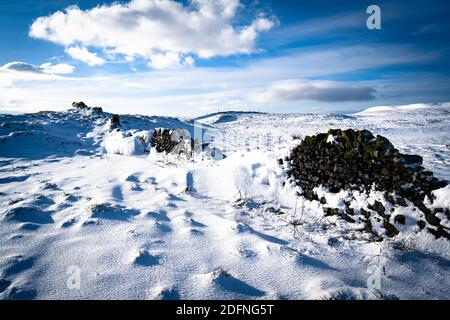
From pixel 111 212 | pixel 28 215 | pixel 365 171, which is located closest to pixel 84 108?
pixel 28 215

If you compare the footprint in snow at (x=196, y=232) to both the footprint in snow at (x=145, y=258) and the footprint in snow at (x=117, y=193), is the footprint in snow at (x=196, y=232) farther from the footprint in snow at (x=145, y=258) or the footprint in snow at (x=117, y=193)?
the footprint in snow at (x=117, y=193)

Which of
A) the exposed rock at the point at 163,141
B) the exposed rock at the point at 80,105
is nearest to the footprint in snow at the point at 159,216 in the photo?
the exposed rock at the point at 163,141

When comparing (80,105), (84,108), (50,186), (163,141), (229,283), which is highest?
(80,105)

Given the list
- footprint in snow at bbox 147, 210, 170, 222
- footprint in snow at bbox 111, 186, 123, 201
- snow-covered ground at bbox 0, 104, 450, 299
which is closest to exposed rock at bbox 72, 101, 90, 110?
snow-covered ground at bbox 0, 104, 450, 299

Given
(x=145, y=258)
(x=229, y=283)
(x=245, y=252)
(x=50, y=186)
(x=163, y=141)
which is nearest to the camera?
(x=229, y=283)

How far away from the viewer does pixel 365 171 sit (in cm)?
480

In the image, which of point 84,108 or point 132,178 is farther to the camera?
point 84,108

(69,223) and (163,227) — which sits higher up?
(69,223)

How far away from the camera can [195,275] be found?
3.44 metres

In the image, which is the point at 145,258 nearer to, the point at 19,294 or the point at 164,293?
the point at 164,293

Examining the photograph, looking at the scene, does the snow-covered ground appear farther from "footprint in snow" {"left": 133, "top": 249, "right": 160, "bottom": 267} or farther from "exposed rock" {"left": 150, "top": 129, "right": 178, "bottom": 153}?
"exposed rock" {"left": 150, "top": 129, "right": 178, "bottom": 153}

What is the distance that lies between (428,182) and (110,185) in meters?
7.52
